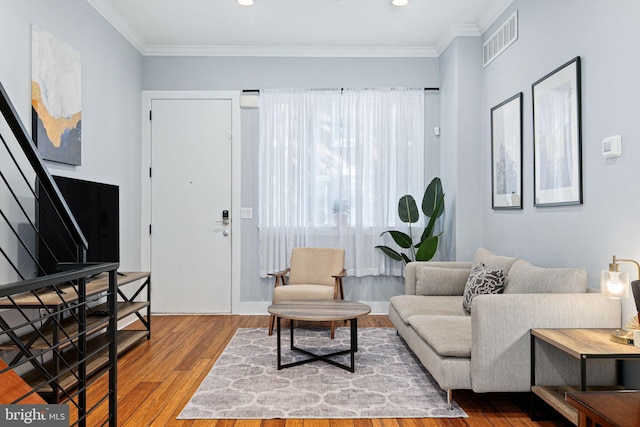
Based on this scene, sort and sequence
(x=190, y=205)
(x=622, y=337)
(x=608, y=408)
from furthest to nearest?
1. (x=190, y=205)
2. (x=622, y=337)
3. (x=608, y=408)

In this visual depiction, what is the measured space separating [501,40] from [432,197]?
5.15 ft

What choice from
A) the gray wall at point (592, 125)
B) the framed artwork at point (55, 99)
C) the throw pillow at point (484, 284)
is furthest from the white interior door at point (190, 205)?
the gray wall at point (592, 125)

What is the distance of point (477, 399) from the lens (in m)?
2.78

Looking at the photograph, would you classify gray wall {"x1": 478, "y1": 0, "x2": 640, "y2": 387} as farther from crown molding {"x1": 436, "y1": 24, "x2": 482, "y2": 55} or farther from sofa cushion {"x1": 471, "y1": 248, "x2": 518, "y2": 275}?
crown molding {"x1": 436, "y1": 24, "x2": 482, "y2": 55}

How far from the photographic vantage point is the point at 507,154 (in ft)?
12.8

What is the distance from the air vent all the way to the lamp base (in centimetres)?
248

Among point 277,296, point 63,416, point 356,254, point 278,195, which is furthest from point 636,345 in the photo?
point 278,195

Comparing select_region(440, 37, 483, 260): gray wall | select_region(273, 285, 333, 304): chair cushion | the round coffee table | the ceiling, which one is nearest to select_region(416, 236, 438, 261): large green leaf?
select_region(440, 37, 483, 260): gray wall

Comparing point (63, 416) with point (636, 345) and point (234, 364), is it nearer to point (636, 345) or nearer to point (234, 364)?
point (234, 364)

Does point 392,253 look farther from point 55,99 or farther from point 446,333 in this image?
point 55,99

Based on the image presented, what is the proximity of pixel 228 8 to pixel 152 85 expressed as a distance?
1489 millimetres

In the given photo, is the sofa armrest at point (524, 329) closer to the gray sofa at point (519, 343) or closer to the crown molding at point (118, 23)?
the gray sofa at point (519, 343)

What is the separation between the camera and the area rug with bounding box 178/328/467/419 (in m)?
2.59

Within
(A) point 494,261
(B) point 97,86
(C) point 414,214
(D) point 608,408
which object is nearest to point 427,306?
(A) point 494,261
